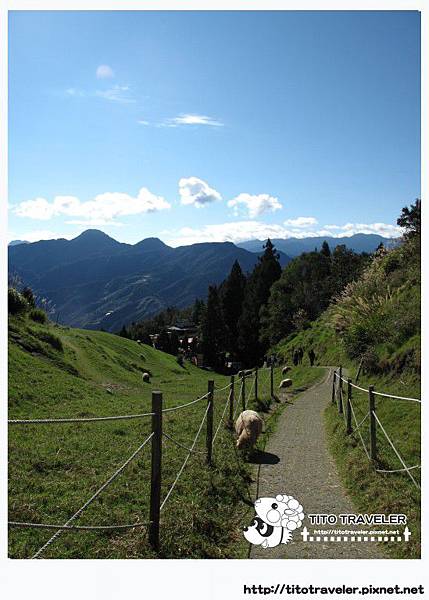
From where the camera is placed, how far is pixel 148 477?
284 inches

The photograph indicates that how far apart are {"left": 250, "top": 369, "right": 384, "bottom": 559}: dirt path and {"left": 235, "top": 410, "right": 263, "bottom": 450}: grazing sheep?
1.43ft

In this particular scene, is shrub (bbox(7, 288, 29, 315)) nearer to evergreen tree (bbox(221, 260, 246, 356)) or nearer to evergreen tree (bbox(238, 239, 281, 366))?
evergreen tree (bbox(238, 239, 281, 366))

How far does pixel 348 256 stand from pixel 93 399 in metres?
32.1

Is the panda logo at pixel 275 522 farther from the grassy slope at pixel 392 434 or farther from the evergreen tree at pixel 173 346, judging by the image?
the evergreen tree at pixel 173 346

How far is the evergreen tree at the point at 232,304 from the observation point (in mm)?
62562

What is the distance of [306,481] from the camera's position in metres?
6.77

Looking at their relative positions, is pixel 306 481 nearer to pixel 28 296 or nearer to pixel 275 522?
pixel 275 522

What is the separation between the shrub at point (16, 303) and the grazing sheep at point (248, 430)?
1504 centimetres

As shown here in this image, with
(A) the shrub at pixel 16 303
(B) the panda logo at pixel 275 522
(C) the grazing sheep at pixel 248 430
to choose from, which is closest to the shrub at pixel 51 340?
(A) the shrub at pixel 16 303

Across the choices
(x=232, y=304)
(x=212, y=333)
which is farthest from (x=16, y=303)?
(x=232, y=304)

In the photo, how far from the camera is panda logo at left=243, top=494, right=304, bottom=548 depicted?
16.6 feet

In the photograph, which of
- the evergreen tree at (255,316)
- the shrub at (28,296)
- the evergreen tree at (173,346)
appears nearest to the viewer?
the shrub at (28,296)

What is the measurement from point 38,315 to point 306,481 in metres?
20.1
